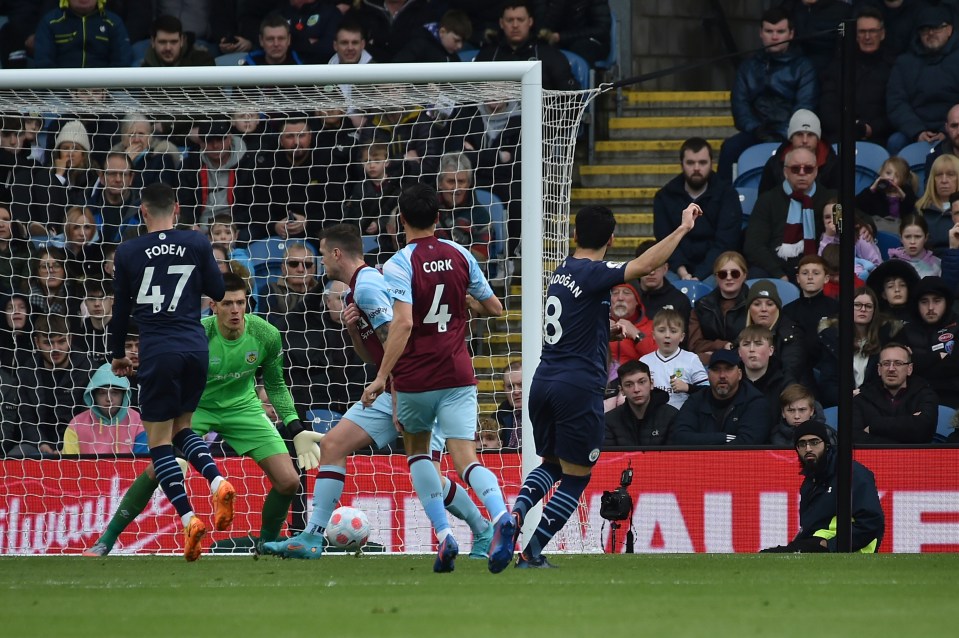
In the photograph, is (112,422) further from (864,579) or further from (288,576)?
(864,579)

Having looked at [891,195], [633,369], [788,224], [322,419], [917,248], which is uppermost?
[891,195]

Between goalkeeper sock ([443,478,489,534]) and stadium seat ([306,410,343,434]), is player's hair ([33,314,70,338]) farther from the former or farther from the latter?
goalkeeper sock ([443,478,489,534])

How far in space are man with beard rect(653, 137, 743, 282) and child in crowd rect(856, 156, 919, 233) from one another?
45.9 inches

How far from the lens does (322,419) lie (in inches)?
450

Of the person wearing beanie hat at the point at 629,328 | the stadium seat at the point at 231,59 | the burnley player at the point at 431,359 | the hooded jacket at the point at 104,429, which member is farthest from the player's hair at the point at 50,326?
the burnley player at the point at 431,359

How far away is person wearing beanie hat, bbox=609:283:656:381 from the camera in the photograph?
1185 centimetres

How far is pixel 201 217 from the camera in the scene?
12641 millimetres

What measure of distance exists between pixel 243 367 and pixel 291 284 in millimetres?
2460

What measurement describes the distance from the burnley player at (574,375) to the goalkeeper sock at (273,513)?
2.38 metres

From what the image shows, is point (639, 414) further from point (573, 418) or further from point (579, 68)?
point (579, 68)

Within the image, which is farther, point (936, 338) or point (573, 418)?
point (936, 338)

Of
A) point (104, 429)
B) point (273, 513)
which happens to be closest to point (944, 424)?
point (273, 513)

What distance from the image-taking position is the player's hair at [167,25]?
554 inches

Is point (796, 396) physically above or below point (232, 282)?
below
